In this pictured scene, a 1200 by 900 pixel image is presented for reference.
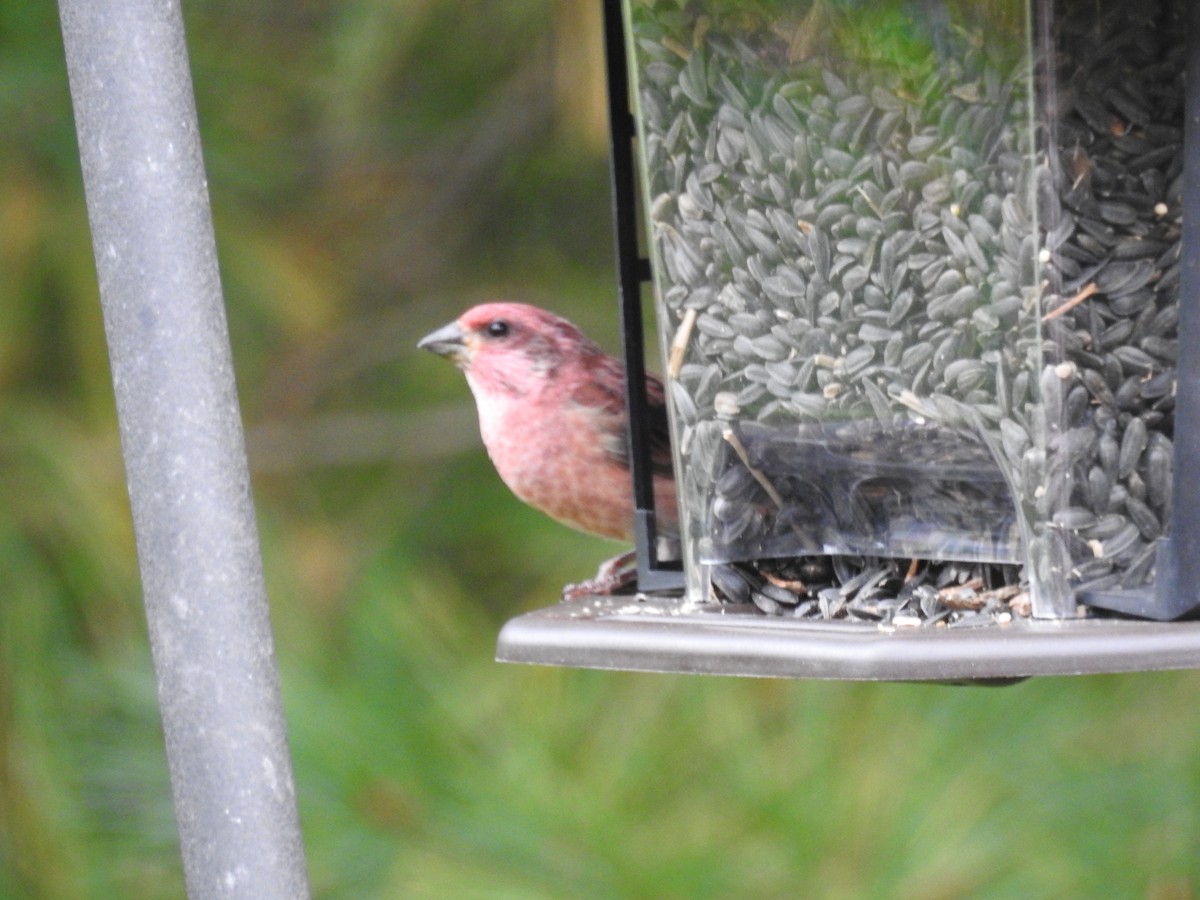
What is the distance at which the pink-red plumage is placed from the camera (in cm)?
295

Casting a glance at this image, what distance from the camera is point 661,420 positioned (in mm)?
2738

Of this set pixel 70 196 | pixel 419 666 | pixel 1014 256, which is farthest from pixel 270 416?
pixel 1014 256

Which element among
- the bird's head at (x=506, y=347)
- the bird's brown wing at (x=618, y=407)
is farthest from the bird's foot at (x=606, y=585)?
the bird's head at (x=506, y=347)

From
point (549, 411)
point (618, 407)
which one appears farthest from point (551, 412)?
point (618, 407)

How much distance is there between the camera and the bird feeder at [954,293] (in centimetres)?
196

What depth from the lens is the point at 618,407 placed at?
10.0 feet

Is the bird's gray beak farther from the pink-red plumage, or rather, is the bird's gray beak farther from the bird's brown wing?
the bird's brown wing

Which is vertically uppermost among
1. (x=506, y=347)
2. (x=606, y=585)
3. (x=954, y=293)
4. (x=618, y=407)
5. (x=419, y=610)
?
(x=954, y=293)

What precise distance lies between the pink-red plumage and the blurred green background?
2.12ft

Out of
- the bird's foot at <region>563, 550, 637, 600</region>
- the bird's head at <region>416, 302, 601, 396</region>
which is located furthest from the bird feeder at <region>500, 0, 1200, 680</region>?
the bird's head at <region>416, 302, 601, 396</region>

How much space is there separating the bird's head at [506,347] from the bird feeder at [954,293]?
36.5 inches

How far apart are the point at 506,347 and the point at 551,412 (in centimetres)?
15

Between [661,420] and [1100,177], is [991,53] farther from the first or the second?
[661,420]

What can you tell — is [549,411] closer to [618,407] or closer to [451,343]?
[618,407]
